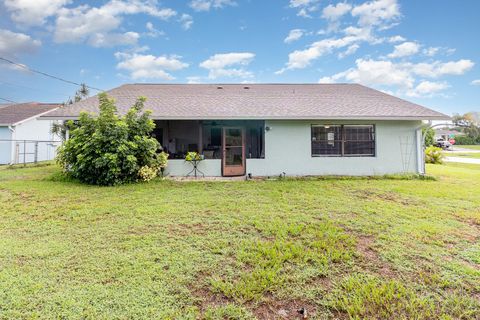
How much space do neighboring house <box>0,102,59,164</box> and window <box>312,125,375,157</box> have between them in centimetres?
1591

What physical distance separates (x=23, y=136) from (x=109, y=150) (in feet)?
43.5

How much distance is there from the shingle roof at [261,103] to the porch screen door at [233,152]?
3.04 ft

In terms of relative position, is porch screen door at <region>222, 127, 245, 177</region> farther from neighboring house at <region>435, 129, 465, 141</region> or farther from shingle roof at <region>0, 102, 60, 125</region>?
neighboring house at <region>435, 129, 465, 141</region>

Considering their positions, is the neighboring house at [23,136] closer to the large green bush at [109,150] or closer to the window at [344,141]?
the large green bush at [109,150]

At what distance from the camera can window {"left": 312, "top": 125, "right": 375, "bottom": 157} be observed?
948 cm

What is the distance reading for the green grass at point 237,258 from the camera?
88.4 inches

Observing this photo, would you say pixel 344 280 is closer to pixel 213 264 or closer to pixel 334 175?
pixel 213 264

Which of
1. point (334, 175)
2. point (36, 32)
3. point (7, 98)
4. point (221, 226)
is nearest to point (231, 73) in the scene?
point (36, 32)

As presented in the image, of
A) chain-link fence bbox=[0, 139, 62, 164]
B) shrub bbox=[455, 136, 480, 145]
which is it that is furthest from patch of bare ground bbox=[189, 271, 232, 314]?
shrub bbox=[455, 136, 480, 145]

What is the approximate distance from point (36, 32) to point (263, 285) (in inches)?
814

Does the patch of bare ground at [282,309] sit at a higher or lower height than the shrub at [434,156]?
lower

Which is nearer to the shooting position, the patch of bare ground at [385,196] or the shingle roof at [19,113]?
the patch of bare ground at [385,196]

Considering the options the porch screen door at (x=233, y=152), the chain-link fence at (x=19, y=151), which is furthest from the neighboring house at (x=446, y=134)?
the chain-link fence at (x=19, y=151)

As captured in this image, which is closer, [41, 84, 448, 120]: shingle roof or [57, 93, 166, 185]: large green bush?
[57, 93, 166, 185]: large green bush
